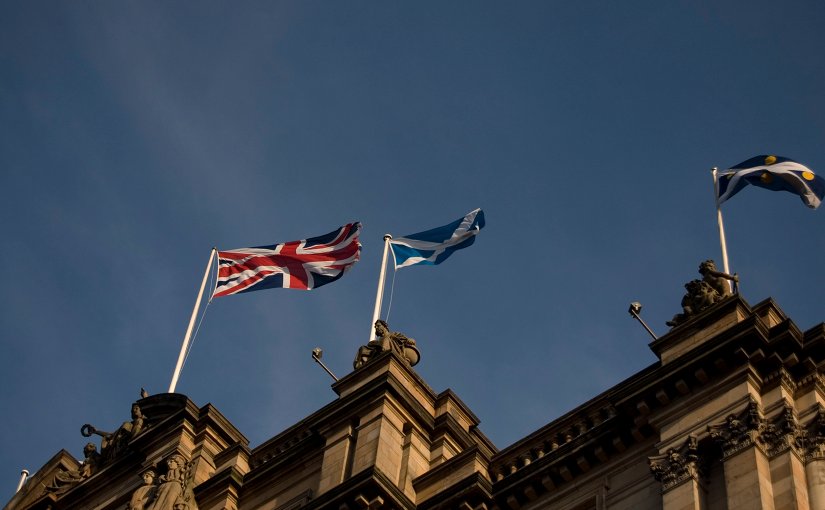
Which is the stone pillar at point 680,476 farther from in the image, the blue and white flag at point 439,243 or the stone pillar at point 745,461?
the blue and white flag at point 439,243

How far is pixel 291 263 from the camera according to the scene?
46.1 meters

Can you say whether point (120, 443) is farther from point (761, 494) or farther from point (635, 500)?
point (761, 494)

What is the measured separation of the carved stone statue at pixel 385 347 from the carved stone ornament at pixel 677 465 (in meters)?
10.2

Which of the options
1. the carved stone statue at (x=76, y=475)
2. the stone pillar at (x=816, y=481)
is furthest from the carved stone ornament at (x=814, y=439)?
the carved stone statue at (x=76, y=475)

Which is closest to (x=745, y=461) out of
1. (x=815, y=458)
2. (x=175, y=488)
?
(x=815, y=458)

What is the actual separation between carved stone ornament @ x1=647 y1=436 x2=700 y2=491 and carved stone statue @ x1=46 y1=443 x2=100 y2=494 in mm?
19369

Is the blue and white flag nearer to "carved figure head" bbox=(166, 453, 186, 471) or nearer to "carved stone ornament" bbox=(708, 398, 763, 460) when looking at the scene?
"carved figure head" bbox=(166, 453, 186, 471)

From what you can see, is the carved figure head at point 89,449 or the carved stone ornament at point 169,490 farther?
the carved figure head at point 89,449

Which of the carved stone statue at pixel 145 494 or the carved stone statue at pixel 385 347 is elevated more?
the carved stone statue at pixel 385 347

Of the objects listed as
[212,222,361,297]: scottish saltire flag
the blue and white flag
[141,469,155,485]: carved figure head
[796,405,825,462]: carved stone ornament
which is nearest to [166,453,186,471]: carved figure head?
[141,469,155,485]: carved figure head

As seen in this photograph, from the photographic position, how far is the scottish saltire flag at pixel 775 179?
37469mm

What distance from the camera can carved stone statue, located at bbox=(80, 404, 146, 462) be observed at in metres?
42.8

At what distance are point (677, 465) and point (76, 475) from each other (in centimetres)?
2042

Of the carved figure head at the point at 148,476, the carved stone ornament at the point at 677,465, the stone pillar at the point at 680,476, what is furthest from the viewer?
the carved figure head at the point at 148,476
